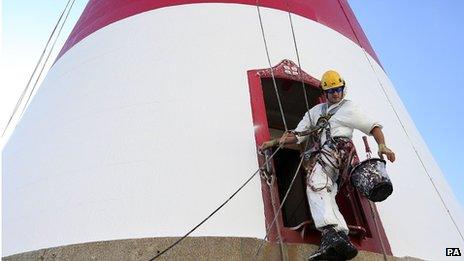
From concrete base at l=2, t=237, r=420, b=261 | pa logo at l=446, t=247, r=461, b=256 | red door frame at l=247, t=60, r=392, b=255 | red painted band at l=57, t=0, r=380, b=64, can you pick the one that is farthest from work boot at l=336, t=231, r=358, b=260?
red painted band at l=57, t=0, r=380, b=64

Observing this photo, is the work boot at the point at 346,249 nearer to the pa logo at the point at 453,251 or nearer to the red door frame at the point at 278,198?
the red door frame at the point at 278,198

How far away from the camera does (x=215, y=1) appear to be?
508 centimetres

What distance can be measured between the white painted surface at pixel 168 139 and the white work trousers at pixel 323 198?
0.42 meters

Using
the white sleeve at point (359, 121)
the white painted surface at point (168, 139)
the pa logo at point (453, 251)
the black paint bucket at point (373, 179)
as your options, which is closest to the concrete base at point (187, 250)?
the white painted surface at point (168, 139)

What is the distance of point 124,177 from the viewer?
136 inches

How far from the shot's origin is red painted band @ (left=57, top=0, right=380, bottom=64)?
517 centimetres

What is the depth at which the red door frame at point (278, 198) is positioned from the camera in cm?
332

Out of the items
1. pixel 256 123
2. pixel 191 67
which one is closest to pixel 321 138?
pixel 256 123

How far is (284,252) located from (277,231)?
7.5 inches

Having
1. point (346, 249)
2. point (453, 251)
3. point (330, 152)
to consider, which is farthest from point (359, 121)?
point (453, 251)

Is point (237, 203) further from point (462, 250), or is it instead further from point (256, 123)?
point (462, 250)

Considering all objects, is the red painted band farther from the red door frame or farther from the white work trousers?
the white work trousers

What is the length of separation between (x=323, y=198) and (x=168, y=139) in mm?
1327

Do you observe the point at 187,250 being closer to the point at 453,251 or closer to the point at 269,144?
the point at 269,144
